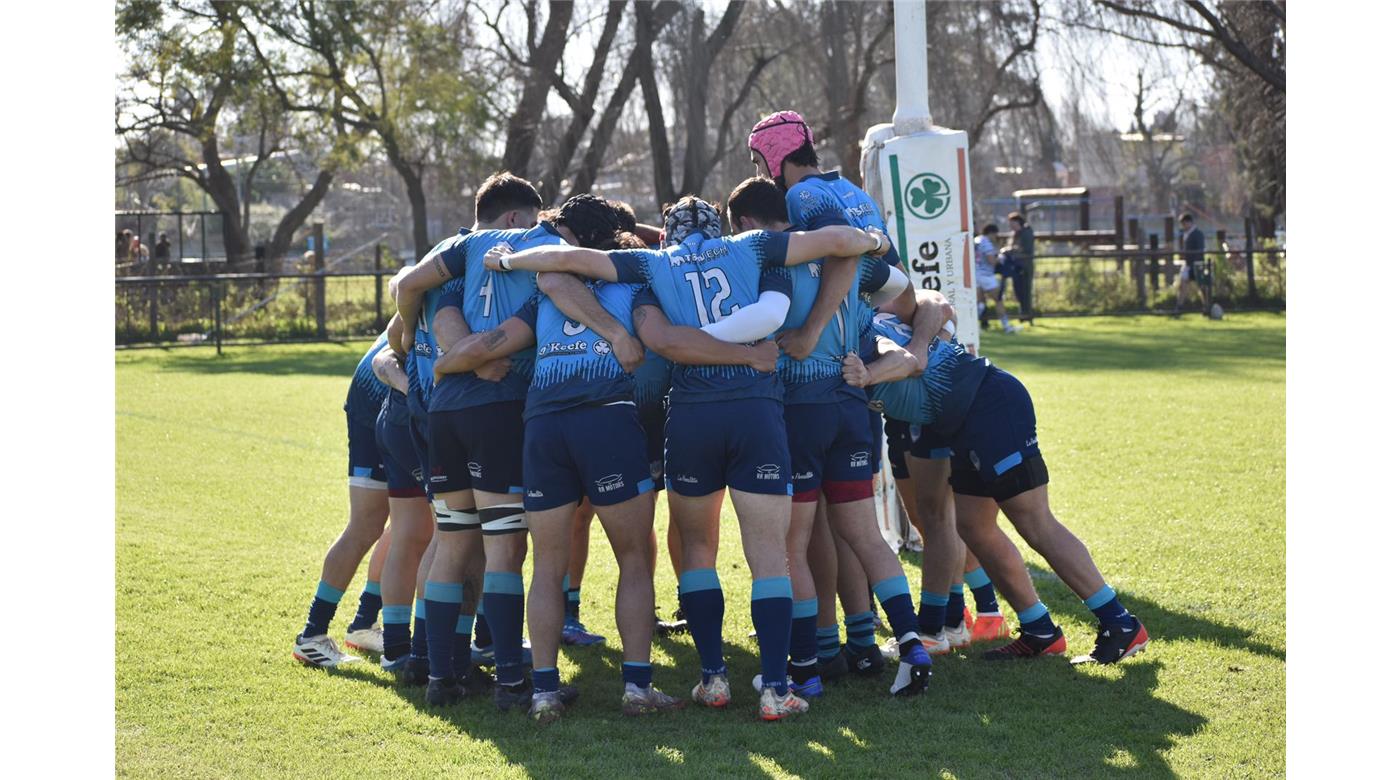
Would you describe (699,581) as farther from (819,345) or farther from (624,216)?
(624,216)

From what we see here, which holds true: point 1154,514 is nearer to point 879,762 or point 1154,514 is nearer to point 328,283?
point 879,762

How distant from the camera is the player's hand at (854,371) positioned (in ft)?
16.6

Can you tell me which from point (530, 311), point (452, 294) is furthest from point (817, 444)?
point (452, 294)

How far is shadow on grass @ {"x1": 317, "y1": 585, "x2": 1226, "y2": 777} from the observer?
4277 mm

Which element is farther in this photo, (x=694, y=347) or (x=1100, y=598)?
(x=1100, y=598)

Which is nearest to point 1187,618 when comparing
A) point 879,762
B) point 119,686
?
point 879,762

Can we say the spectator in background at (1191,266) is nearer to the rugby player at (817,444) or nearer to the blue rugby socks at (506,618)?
the rugby player at (817,444)

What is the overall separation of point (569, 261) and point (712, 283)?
52 cm

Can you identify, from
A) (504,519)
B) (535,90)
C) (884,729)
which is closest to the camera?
(884,729)

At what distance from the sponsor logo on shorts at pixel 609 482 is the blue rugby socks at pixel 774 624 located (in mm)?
611

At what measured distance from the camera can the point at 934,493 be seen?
5652 millimetres

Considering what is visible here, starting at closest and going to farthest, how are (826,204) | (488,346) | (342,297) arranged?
(488,346) < (826,204) < (342,297)

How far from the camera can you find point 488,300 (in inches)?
197

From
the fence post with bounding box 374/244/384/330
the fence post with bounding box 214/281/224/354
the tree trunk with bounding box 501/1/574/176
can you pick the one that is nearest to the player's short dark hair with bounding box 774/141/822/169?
the fence post with bounding box 214/281/224/354
